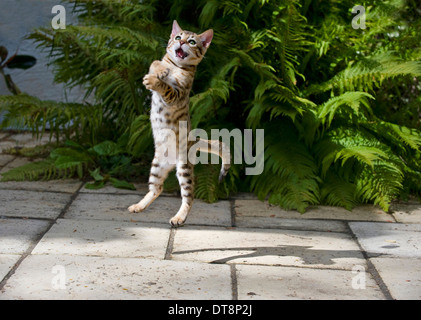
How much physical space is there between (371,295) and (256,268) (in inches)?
26.1

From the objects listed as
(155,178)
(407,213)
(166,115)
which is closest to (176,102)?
(166,115)

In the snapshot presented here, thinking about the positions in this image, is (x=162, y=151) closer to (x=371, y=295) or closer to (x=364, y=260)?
(x=371, y=295)

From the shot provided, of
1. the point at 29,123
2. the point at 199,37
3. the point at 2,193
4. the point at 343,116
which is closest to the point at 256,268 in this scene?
the point at 199,37

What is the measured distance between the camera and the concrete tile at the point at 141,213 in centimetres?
414

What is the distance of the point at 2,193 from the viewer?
4582 millimetres

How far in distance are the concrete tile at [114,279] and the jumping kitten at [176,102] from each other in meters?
0.62

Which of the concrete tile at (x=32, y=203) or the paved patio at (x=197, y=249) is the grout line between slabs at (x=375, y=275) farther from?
the concrete tile at (x=32, y=203)

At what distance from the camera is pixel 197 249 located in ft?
11.8

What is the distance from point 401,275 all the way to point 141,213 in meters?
1.95

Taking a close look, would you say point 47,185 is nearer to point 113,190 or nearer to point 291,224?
point 113,190

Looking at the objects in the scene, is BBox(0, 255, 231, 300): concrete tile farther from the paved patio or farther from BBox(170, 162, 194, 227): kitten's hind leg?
BBox(170, 162, 194, 227): kitten's hind leg

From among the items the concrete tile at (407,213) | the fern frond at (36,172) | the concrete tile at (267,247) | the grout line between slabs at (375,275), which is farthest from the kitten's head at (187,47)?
the fern frond at (36,172)

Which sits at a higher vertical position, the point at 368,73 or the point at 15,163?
the point at 368,73

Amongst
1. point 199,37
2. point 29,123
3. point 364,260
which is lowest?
point 364,260
